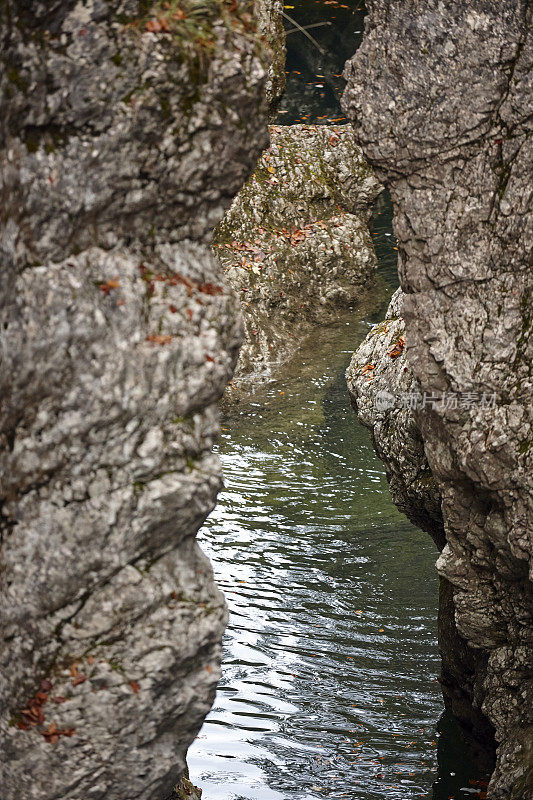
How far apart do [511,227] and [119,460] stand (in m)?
3.71

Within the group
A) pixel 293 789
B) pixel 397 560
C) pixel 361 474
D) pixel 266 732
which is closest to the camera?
pixel 293 789

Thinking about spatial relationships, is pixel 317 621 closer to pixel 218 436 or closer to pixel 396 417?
pixel 396 417

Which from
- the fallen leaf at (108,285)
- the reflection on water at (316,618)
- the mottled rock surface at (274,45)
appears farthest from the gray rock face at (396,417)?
the mottled rock surface at (274,45)

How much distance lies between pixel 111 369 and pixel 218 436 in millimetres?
2219

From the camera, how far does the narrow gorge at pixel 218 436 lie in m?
4.74

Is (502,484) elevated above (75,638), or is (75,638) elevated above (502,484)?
(502,484)

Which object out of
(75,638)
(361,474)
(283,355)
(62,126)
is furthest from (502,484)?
(283,355)

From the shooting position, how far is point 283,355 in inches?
649

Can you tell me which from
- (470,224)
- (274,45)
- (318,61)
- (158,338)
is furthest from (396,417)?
(318,61)

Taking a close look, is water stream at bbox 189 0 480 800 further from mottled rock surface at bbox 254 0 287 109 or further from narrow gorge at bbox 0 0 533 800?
mottled rock surface at bbox 254 0 287 109

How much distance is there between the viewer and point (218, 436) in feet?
22.9

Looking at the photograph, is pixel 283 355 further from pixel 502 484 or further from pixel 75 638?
pixel 75 638

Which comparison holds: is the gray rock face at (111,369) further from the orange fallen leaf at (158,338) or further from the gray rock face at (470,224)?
the gray rock face at (470,224)

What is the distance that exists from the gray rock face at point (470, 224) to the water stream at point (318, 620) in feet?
5.76
